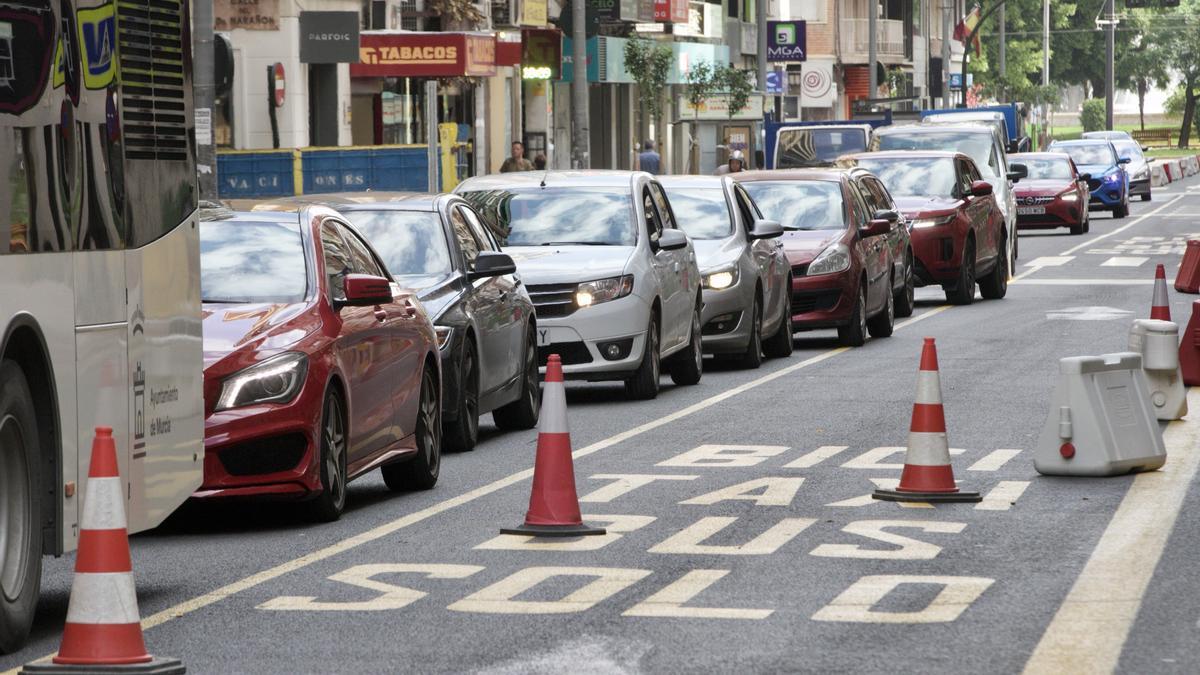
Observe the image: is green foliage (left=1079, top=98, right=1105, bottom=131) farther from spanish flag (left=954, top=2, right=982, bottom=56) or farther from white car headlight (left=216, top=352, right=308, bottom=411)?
white car headlight (left=216, top=352, right=308, bottom=411)

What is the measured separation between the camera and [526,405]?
16.2 m

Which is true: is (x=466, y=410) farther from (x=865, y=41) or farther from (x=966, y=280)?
(x=865, y=41)

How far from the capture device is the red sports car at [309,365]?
1088 cm

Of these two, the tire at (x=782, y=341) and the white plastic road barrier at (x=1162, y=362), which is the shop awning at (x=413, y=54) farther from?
the white plastic road barrier at (x=1162, y=362)

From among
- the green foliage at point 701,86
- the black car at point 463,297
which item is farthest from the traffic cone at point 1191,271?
the green foliage at point 701,86

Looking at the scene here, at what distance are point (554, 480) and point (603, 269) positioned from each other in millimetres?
7099

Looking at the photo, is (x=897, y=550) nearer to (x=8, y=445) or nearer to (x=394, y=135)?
(x=8, y=445)

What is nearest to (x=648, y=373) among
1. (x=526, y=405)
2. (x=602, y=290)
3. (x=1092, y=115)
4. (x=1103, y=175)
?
(x=602, y=290)

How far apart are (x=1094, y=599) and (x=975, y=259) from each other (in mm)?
20150

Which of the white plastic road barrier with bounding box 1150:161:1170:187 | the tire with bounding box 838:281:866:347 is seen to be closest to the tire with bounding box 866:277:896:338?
the tire with bounding box 838:281:866:347

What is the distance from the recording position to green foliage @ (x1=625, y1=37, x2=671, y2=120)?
5953 cm

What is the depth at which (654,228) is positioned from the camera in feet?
61.7

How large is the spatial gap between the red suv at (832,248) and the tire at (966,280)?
3.28m

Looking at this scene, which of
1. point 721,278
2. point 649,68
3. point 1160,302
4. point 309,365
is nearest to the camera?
point 309,365
